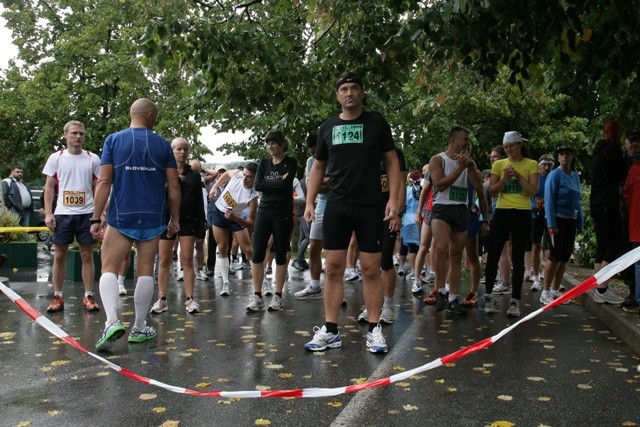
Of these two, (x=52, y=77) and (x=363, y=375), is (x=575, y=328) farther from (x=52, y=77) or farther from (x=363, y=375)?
(x=52, y=77)

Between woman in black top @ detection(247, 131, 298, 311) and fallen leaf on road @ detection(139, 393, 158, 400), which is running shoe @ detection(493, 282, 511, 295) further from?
fallen leaf on road @ detection(139, 393, 158, 400)

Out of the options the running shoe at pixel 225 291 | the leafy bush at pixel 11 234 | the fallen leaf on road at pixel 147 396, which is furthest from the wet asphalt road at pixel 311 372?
the leafy bush at pixel 11 234

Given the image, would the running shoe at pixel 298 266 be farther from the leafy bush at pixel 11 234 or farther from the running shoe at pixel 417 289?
the leafy bush at pixel 11 234

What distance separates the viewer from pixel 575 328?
308 inches

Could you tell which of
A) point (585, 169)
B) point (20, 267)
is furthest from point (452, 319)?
point (585, 169)

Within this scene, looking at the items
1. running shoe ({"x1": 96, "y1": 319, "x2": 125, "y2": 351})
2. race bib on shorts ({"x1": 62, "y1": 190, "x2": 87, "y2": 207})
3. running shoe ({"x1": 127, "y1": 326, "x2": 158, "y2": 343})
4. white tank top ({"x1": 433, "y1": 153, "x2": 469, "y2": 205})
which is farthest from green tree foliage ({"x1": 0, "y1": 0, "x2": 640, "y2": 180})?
running shoe ({"x1": 96, "y1": 319, "x2": 125, "y2": 351})

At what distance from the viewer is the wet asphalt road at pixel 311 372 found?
4352 mm

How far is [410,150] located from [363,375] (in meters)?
25.8

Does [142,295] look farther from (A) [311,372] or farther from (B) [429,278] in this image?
(B) [429,278]

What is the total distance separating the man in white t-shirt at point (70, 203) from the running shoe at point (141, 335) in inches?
79.4

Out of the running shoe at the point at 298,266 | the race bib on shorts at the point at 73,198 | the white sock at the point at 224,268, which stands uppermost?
the race bib on shorts at the point at 73,198

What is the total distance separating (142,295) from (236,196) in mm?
3556

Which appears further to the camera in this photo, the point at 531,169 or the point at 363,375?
the point at 531,169

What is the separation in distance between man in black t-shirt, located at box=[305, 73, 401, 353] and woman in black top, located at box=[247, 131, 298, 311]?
7.26ft
